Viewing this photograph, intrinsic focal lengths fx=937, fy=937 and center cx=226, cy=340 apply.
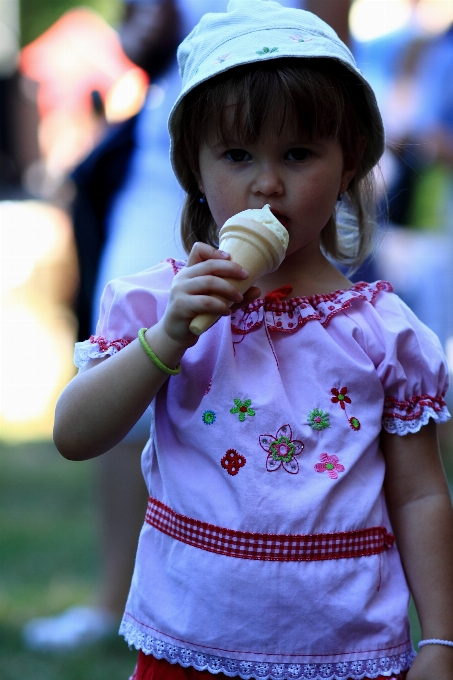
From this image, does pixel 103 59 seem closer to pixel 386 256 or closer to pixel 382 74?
pixel 382 74

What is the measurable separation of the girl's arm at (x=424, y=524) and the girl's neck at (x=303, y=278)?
34cm

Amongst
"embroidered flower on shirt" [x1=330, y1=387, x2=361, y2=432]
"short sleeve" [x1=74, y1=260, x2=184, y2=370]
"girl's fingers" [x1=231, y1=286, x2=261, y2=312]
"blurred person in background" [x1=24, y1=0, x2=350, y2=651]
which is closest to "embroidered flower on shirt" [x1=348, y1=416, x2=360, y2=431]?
"embroidered flower on shirt" [x1=330, y1=387, x2=361, y2=432]

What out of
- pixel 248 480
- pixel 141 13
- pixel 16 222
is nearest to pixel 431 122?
pixel 141 13

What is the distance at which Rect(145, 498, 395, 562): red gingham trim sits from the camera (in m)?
1.81

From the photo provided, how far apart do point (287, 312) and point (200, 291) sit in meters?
0.35

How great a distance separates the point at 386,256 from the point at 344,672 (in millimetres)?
3404

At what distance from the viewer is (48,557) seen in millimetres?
4477

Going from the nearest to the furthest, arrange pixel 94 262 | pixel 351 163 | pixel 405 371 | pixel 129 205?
pixel 405 371
pixel 351 163
pixel 129 205
pixel 94 262

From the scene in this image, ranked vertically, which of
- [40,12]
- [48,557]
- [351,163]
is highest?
[351,163]

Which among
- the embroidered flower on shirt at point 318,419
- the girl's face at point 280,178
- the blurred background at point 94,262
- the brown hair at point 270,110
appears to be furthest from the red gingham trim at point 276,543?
the blurred background at point 94,262

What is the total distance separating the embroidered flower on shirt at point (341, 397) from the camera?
74.4 inches

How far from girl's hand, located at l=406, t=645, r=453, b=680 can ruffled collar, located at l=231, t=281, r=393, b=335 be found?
69 centimetres

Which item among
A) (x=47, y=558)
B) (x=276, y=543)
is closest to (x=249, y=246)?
(x=276, y=543)

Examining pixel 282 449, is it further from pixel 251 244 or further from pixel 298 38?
pixel 298 38
